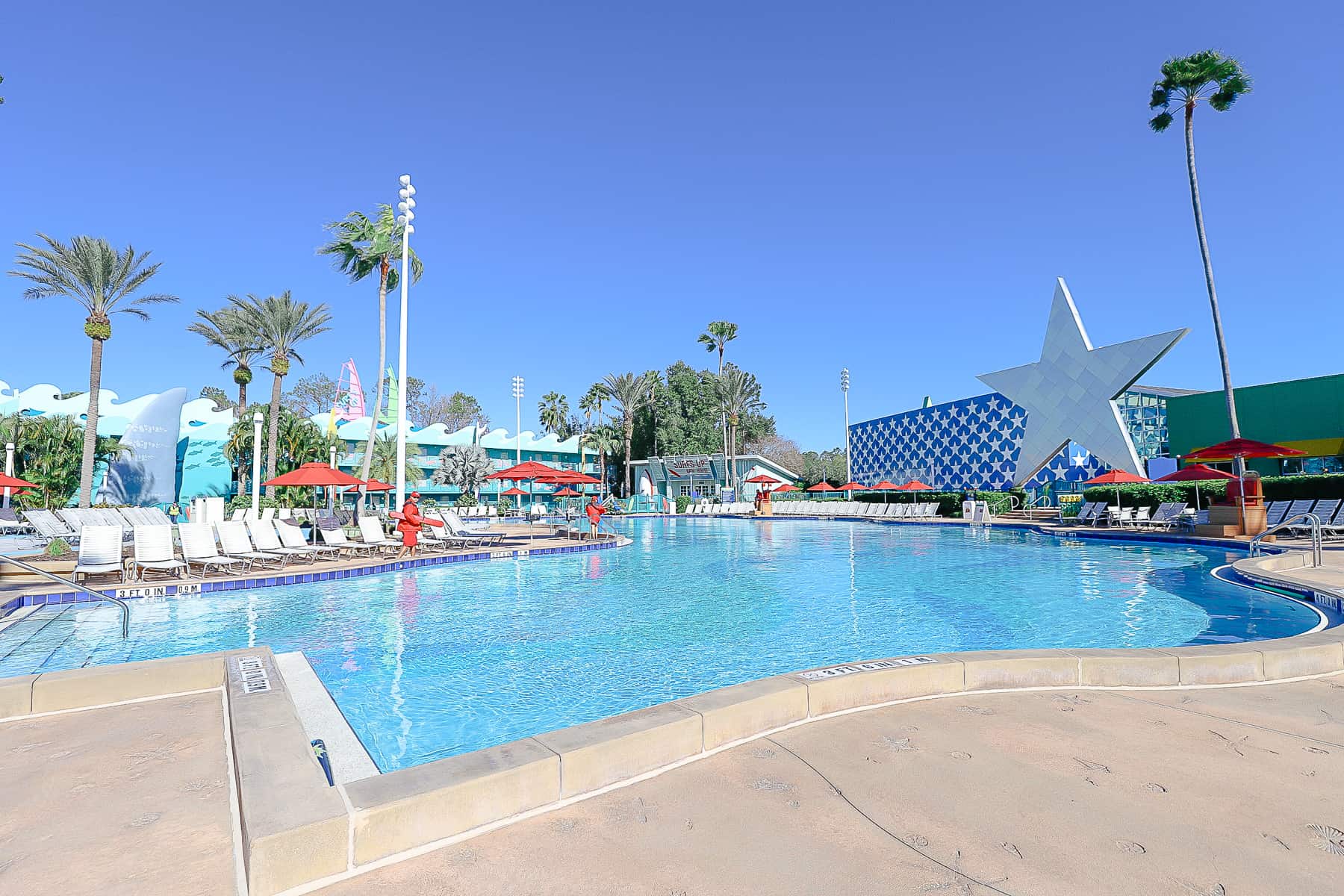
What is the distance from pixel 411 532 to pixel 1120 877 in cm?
1324

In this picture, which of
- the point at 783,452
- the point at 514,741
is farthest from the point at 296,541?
the point at 783,452

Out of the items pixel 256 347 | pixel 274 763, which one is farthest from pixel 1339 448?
pixel 256 347

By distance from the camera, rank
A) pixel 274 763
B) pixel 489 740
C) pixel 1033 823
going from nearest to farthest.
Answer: pixel 1033 823, pixel 274 763, pixel 489 740

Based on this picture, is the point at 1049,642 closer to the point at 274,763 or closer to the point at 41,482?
the point at 274,763

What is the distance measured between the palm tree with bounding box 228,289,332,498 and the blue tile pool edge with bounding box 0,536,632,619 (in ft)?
61.3

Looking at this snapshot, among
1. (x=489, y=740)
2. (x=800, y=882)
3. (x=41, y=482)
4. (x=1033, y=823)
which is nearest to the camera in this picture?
(x=800, y=882)

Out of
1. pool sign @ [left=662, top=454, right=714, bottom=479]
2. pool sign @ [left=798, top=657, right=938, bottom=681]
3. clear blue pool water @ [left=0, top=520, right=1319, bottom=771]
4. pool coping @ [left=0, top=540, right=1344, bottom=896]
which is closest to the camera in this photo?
pool coping @ [left=0, top=540, right=1344, bottom=896]

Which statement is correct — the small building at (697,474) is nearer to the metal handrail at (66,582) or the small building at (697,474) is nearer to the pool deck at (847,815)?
the metal handrail at (66,582)

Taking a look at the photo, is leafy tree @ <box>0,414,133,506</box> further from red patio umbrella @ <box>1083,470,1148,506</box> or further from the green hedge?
the green hedge

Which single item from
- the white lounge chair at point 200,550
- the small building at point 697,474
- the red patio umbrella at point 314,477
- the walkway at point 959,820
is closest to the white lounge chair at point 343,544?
the red patio umbrella at point 314,477

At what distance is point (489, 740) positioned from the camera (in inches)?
177

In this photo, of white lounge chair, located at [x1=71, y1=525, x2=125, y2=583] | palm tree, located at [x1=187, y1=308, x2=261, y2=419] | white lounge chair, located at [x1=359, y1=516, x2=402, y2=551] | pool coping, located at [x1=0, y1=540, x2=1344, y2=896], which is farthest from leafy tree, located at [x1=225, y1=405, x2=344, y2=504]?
pool coping, located at [x1=0, y1=540, x2=1344, y2=896]

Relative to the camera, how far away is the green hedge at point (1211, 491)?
18.0m

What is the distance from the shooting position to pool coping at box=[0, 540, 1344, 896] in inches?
88.0
